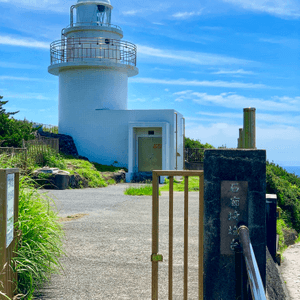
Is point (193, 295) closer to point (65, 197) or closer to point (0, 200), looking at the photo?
point (0, 200)

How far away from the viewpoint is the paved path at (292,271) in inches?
251

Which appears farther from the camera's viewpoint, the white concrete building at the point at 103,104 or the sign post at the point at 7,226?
the white concrete building at the point at 103,104

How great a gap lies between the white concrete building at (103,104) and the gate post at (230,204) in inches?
795

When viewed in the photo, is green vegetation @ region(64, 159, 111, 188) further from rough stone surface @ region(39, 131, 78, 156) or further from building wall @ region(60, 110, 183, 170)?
building wall @ region(60, 110, 183, 170)

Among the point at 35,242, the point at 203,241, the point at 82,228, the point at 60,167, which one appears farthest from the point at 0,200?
the point at 60,167

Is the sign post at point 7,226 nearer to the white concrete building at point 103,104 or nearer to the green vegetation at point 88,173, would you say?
the green vegetation at point 88,173

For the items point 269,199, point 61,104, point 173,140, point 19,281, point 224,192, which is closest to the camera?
point 224,192

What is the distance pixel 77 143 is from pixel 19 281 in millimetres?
21819

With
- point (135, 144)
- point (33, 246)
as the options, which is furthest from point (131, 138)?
point (33, 246)

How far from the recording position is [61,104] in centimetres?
2673

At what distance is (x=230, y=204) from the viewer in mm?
3203

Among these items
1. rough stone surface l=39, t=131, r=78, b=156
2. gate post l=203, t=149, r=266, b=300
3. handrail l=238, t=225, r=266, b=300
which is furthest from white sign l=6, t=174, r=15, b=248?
rough stone surface l=39, t=131, r=78, b=156

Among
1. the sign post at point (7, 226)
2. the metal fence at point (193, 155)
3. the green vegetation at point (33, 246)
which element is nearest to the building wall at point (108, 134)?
the metal fence at point (193, 155)

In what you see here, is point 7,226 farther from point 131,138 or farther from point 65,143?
point 65,143
